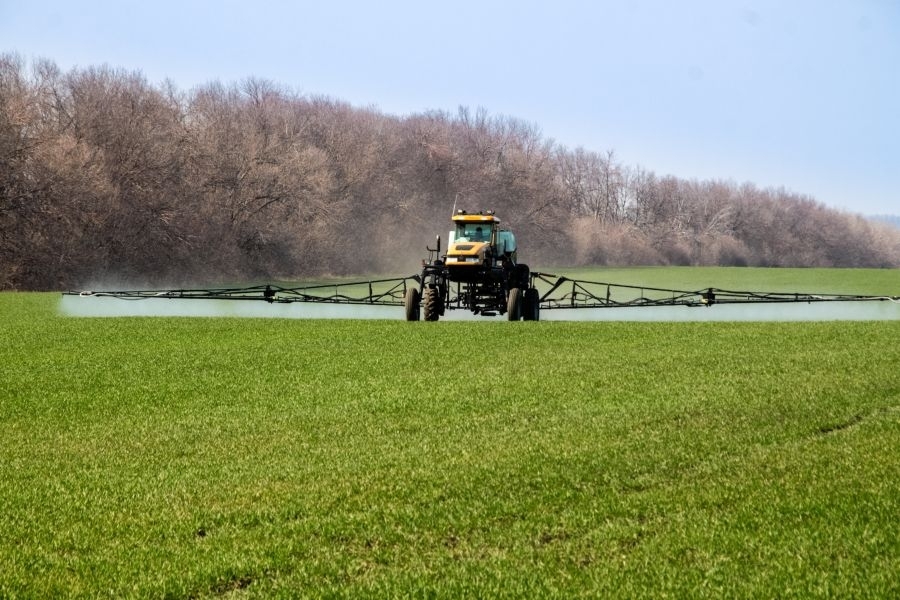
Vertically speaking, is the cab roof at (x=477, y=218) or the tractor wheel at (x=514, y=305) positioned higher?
the cab roof at (x=477, y=218)

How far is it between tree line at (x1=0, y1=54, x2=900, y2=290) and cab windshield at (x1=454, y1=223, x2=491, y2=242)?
2715 mm

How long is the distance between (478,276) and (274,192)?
4431 cm

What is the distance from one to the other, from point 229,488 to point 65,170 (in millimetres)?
44030

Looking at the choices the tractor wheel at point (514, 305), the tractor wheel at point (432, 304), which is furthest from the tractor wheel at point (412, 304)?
the tractor wheel at point (514, 305)

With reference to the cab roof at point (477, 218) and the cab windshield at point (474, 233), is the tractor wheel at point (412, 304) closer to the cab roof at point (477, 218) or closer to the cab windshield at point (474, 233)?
the cab windshield at point (474, 233)

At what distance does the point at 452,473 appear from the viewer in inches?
384

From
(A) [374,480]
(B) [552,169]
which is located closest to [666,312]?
(A) [374,480]

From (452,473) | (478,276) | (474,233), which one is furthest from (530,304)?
(452,473)

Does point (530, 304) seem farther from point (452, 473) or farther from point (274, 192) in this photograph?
point (274, 192)

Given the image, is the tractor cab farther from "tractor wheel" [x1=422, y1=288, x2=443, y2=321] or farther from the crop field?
the crop field

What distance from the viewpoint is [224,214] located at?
215ft

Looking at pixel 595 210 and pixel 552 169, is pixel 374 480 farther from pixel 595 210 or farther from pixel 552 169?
pixel 595 210

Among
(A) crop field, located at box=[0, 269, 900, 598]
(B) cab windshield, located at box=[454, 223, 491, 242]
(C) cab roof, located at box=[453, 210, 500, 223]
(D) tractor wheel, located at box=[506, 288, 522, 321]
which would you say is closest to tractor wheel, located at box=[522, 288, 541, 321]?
(D) tractor wheel, located at box=[506, 288, 522, 321]

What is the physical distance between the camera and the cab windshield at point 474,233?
1093 inches
